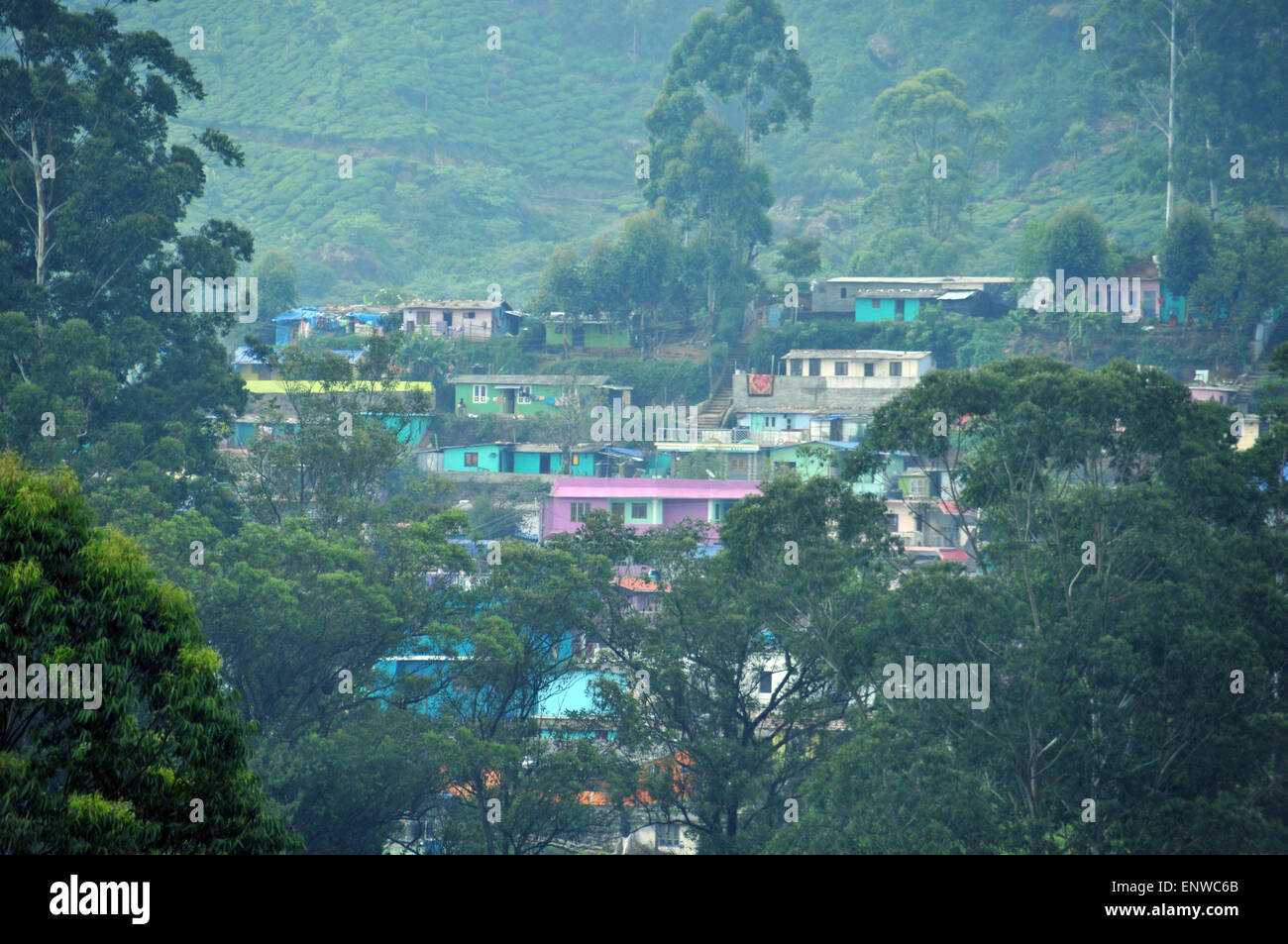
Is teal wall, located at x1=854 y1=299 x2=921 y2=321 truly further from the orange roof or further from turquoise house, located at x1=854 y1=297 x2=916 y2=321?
the orange roof

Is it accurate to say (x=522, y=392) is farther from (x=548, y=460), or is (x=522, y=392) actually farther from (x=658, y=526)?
(x=658, y=526)

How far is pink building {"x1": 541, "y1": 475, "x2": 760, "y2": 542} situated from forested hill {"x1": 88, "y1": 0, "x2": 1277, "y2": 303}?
24563mm

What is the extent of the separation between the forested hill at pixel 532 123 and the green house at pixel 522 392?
18420 millimetres

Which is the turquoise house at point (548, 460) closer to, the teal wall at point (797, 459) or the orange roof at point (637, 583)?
the teal wall at point (797, 459)

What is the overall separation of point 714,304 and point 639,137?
3583 centimetres

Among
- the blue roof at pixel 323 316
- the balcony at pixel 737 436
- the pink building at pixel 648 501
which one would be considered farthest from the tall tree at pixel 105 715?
the blue roof at pixel 323 316

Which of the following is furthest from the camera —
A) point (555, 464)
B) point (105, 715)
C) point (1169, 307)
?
point (1169, 307)

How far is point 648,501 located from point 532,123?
161ft

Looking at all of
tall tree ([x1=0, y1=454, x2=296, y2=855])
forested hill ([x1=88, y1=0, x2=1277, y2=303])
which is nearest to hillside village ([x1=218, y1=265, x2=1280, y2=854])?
forested hill ([x1=88, y1=0, x2=1277, y2=303])

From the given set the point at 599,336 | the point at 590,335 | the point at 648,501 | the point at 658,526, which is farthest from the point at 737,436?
the point at 658,526

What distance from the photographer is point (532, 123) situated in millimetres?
77000

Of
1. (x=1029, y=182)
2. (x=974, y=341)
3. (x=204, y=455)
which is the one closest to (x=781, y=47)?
(x=974, y=341)

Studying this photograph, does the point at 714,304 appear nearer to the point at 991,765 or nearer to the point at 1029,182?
the point at 1029,182

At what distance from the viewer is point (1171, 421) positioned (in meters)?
17.3
